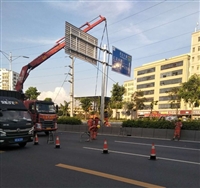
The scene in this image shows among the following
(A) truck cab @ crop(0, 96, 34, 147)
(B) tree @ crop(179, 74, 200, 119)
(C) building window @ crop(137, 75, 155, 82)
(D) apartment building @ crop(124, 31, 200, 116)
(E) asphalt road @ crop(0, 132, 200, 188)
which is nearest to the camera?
(E) asphalt road @ crop(0, 132, 200, 188)

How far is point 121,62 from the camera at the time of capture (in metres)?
22.1

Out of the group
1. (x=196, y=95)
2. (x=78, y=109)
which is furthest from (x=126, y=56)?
(x=78, y=109)

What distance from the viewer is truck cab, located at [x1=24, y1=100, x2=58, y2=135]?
16439mm

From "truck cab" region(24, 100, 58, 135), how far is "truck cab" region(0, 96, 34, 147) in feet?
17.8

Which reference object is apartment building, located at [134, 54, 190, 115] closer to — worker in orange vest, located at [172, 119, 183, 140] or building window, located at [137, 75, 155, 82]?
building window, located at [137, 75, 155, 82]

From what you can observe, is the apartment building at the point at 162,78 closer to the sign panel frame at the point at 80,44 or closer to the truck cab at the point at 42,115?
the sign panel frame at the point at 80,44

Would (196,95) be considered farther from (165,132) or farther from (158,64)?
(158,64)

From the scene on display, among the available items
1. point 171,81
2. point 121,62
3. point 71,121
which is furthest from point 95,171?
point 171,81

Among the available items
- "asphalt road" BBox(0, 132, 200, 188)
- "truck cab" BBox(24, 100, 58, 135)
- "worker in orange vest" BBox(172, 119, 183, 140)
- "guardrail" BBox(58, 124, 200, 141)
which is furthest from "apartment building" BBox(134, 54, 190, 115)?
"asphalt road" BBox(0, 132, 200, 188)

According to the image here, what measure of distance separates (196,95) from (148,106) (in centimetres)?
4570

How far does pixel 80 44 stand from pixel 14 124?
11435 mm

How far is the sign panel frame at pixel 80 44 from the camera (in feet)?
60.3

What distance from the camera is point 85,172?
6324 millimetres

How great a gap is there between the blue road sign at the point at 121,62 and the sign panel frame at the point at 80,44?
1.81 metres
